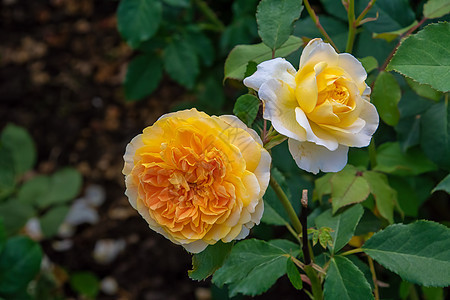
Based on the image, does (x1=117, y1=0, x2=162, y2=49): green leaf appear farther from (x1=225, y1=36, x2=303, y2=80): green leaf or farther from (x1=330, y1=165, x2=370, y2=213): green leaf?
(x1=330, y1=165, x2=370, y2=213): green leaf

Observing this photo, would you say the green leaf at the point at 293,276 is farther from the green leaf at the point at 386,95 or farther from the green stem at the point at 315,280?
the green leaf at the point at 386,95

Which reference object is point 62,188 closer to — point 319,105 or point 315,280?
point 315,280

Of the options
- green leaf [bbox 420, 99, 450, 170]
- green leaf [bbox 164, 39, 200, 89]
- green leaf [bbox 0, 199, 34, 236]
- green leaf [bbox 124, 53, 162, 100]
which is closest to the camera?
green leaf [bbox 420, 99, 450, 170]

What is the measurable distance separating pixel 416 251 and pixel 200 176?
36 centimetres

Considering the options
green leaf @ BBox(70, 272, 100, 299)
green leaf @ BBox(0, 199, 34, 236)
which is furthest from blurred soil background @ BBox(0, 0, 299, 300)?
green leaf @ BBox(0, 199, 34, 236)

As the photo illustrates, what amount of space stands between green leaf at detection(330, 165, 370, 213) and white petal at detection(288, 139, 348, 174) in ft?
0.69

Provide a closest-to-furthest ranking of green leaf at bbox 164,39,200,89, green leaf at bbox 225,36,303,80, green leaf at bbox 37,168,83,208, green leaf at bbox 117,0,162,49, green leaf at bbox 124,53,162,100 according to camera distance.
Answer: green leaf at bbox 225,36,303,80, green leaf at bbox 117,0,162,49, green leaf at bbox 164,39,200,89, green leaf at bbox 124,53,162,100, green leaf at bbox 37,168,83,208

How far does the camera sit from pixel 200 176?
622 mm

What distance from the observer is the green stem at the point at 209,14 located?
152 centimetres

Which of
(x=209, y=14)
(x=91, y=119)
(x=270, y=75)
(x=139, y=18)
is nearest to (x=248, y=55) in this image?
(x=270, y=75)

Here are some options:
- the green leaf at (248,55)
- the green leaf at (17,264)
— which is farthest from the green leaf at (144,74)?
the green leaf at (248,55)

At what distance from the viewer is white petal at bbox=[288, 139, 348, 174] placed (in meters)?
0.64

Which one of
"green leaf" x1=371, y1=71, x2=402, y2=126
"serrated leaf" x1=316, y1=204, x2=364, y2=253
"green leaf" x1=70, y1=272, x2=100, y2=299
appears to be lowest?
"green leaf" x1=70, y1=272, x2=100, y2=299

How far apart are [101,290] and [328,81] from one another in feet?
5.27
